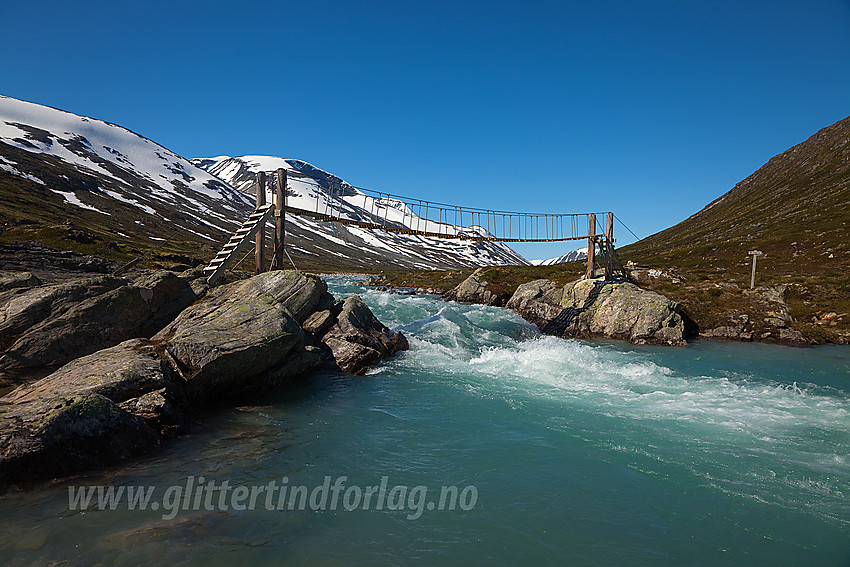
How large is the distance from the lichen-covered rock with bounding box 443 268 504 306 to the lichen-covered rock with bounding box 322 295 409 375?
20.0 m

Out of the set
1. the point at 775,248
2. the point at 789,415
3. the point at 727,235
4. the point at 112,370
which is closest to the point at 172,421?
the point at 112,370

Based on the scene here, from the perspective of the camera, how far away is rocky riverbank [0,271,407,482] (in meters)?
8.07

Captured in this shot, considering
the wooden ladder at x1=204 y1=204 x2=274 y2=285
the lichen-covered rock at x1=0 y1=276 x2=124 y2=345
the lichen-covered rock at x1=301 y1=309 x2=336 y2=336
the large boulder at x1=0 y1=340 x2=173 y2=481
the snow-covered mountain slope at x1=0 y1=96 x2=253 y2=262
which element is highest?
the snow-covered mountain slope at x1=0 y1=96 x2=253 y2=262

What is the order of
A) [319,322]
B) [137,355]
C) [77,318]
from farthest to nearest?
[319,322]
[77,318]
[137,355]

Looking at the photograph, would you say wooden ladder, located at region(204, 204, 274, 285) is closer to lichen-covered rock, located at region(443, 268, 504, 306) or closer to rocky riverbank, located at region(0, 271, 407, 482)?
rocky riverbank, located at region(0, 271, 407, 482)

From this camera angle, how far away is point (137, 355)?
11.2m

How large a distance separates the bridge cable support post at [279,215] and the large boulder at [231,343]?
4.31m

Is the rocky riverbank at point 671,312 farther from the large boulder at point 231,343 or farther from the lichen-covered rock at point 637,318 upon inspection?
the large boulder at point 231,343

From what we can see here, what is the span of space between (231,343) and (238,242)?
7.87 meters

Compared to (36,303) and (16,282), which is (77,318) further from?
(16,282)

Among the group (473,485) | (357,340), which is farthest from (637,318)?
(473,485)

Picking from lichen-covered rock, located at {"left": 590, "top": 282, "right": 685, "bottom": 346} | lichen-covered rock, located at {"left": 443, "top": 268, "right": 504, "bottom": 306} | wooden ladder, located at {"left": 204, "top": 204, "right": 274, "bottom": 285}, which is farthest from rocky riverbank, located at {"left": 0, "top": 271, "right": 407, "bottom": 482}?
lichen-covered rock, located at {"left": 443, "top": 268, "right": 504, "bottom": 306}

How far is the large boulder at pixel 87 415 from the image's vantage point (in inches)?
299

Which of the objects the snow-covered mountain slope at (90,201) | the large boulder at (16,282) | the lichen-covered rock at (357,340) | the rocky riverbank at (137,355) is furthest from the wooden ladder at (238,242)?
the snow-covered mountain slope at (90,201)
